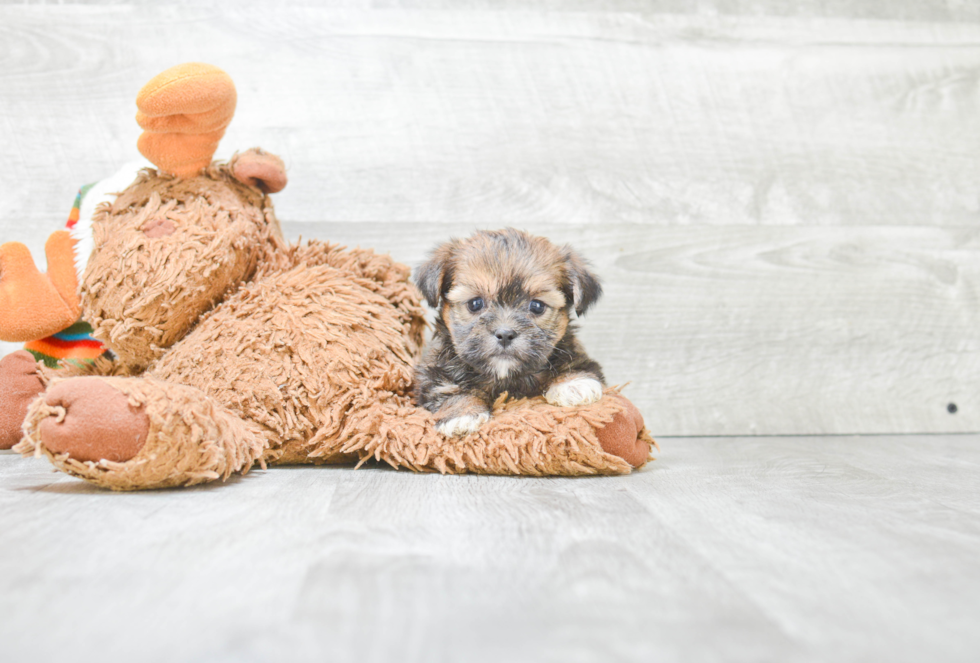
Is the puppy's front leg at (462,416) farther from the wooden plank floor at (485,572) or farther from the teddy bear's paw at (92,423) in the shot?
the teddy bear's paw at (92,423)

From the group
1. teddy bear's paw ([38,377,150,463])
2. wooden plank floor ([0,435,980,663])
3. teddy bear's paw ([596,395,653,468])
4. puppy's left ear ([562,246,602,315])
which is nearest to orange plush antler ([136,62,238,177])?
teddy bear's paw ([38,377,150,463])

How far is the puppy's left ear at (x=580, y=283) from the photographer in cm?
184

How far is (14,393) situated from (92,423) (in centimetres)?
81

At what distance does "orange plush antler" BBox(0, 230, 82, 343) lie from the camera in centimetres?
184

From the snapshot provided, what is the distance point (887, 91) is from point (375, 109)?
1948 mm

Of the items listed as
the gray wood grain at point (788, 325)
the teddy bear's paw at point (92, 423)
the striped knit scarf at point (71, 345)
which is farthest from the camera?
the gray wood grain at point (788, 325)

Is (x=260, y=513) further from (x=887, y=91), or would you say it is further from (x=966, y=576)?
(x=887, y=91)

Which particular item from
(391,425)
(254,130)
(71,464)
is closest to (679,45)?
(254,130)

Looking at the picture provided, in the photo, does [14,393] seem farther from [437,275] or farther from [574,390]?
[574,390]

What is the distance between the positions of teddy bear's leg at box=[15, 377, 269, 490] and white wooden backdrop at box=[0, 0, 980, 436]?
1.14 meters

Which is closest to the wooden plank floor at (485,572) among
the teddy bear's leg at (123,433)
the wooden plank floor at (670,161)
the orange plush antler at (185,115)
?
the teddy bear's leg at (123,433)

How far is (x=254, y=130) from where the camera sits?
95.7 inches

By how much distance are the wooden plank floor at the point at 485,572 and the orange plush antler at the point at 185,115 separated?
854 mm

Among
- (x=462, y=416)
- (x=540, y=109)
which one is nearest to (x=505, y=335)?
(x=462, y=416)
